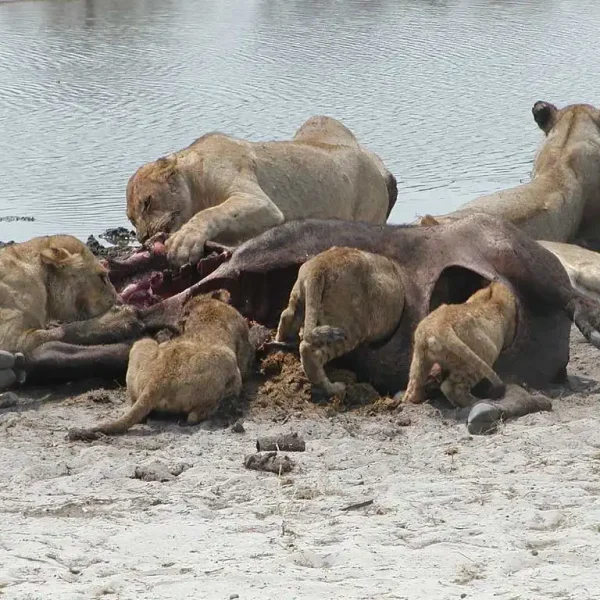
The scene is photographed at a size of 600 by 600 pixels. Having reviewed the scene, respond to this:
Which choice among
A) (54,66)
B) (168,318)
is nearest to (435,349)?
(168,318)

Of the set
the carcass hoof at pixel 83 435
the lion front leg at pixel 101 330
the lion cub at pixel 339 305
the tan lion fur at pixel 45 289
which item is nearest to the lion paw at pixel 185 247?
the tan lion fur at pixel 45 289

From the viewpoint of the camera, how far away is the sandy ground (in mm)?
4992

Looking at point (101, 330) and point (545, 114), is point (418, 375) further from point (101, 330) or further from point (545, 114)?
point (545, 114)

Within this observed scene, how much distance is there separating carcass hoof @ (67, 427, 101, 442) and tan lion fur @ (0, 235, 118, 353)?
100 centimetres

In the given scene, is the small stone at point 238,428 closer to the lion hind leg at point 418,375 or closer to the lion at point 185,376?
the lion at point 185,376

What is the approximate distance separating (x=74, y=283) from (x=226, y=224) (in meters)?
1.62

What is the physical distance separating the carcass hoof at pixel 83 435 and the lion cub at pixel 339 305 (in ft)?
3.62

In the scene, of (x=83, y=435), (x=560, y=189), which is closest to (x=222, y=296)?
(x=83, y=435)

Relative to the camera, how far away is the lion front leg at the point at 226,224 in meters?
9.03

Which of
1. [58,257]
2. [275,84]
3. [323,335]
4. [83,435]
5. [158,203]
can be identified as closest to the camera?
[83,435]

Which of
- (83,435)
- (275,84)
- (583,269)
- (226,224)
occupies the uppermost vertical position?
(226,224)

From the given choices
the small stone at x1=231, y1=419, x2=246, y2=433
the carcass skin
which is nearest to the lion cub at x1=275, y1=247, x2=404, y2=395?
the carcass skin

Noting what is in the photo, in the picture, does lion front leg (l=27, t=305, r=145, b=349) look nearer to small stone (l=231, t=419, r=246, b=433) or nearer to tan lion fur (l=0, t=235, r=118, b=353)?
tan lion fur (l=0, t=235, r=118, b=353)

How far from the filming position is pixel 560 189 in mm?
11625
